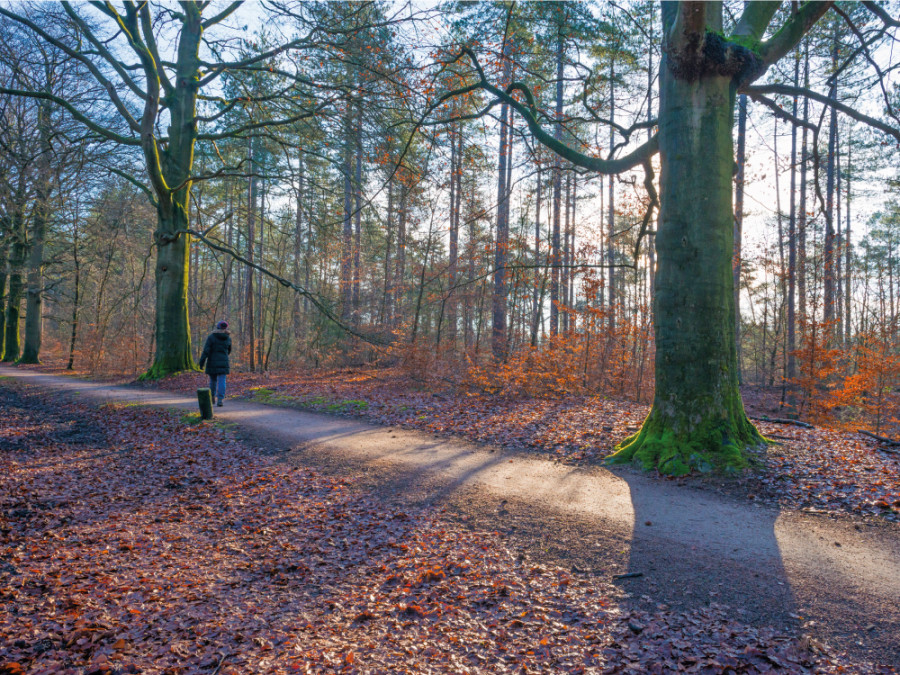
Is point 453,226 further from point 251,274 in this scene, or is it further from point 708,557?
point 708,557

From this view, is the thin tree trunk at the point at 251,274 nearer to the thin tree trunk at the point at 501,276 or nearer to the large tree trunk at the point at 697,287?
the thin tree trunk at the point at 501,276

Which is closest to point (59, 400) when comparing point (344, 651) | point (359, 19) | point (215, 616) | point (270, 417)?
point (270, 417)

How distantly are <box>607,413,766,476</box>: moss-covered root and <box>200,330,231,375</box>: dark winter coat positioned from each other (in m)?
9.00

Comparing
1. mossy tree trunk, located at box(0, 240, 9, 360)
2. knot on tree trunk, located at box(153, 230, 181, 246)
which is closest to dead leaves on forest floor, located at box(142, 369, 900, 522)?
knot on tree trunk, located at box(153, 230, 181, 246)

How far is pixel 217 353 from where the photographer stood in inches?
430

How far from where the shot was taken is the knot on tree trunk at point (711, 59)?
18.8ft

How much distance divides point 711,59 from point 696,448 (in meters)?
4.85

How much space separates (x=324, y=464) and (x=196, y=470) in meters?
1.77

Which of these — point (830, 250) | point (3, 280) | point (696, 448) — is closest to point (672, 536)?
point (696, 448)

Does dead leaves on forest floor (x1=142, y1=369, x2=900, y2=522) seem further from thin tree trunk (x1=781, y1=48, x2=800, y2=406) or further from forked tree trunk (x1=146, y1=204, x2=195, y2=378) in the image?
thin tree trunk (x1=781, y1=48, x2=800, y2=406)

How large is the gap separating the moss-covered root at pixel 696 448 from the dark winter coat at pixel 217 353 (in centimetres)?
900

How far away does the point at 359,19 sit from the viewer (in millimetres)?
9148

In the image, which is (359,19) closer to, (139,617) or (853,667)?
(139,617)

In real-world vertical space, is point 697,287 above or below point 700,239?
below
